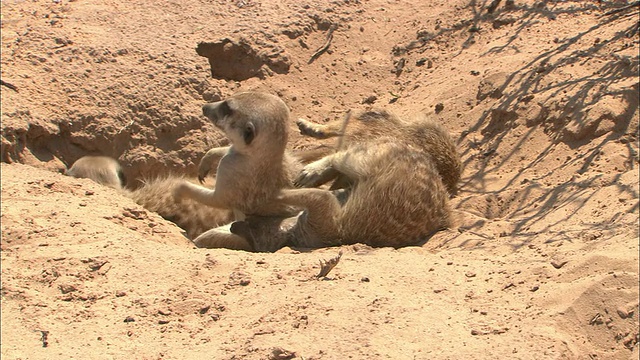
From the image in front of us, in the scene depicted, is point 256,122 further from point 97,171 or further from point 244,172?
point 97,171

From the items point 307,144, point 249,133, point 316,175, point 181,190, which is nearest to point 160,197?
point 181,190

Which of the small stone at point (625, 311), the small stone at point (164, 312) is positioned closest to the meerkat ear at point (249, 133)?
the small stone at point (164, 312)

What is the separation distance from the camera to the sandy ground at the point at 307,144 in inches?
128

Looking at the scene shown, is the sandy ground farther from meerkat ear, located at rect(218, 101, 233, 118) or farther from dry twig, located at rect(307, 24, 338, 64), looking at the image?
meerkat ear, located at rect(218, 101, 233, 118)

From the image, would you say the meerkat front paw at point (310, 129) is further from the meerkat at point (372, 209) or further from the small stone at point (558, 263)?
the small stone at point (558, 263)

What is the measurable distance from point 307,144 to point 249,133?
122 cm

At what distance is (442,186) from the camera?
500 cm

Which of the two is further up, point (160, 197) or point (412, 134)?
point (412, 134)

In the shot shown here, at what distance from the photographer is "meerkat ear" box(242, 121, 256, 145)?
4953 millimetres

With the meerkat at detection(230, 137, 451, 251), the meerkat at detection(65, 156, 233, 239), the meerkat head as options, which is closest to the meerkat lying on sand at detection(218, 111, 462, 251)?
the meerkat at detection(230, 137, 451, 251)

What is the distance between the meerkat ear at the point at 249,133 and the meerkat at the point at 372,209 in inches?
15.3

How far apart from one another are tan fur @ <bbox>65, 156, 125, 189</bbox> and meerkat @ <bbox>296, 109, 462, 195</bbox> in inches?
56.8

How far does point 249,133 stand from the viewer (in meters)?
4.97

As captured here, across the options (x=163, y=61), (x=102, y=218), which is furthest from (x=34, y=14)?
(x=102, y=218)
